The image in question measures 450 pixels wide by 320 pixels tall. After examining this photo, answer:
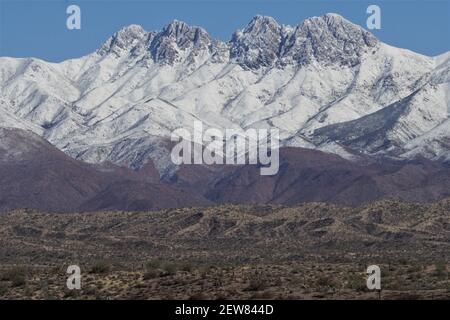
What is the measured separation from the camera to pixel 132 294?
7981 cm

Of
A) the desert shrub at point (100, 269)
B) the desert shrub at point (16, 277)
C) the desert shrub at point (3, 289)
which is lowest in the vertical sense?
the desert shrub at point (3, 289)

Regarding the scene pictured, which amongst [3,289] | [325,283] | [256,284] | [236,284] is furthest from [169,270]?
[325,283]

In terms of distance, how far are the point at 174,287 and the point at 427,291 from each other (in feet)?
57.9

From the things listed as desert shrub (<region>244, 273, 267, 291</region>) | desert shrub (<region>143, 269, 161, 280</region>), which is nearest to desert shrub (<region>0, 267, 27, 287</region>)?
desert shrub (<region>143, 269, 161, 280</region>)

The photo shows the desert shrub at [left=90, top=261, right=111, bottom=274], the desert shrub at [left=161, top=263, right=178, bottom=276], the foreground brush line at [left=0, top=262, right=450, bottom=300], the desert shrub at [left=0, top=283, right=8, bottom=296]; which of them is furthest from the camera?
the desert shrub at [left=90, top=261, right=111, bottom=274]

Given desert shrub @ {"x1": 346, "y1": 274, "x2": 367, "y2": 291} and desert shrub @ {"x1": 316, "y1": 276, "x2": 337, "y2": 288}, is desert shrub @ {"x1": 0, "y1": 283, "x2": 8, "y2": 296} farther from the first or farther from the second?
desert shrub @ {"x1": 346, "y1": 274, "x2": 367, "y2": 291}

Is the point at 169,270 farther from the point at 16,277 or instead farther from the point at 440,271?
the point at 440,271

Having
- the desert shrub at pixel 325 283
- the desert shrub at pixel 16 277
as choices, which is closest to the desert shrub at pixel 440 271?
the desert shrub at pixel 325 283

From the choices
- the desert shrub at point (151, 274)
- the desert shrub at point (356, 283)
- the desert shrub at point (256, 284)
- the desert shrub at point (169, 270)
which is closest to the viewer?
the desert shrub at point (356, 283)

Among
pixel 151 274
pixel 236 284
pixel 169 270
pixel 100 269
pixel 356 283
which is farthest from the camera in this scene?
pixel 100 269

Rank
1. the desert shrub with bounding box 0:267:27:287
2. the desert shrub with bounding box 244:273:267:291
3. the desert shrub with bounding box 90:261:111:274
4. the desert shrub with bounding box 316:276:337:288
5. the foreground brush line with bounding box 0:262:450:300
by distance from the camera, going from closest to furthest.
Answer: the foreground brush line with bounding box 0:262:450:300, the desert shrub with bounding box 244:273:267:291, the desert shrub with bounding box 316:276:337:288, the desert shrub with bounding box 0:267:27:287, the desert shrub with bounding box 90:261:111:274

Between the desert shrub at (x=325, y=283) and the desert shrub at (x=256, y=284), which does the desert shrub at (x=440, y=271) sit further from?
the desert shrub at (x=256, y=284)
